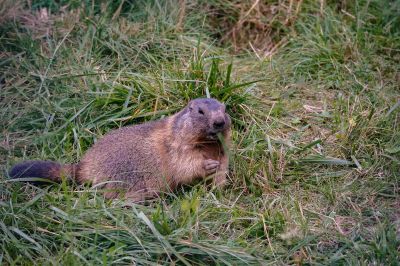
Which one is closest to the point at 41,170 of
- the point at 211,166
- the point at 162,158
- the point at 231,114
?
the point at 162,158

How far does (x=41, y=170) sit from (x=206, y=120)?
1415mm

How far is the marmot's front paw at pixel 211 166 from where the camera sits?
18.6 ft

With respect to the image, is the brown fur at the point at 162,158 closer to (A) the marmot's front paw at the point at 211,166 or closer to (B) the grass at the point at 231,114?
(A) the marmot's front paw at the point at 211,166

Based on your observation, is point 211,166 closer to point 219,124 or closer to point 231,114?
point 219,124

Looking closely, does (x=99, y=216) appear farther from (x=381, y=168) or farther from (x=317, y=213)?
(x=381, y=168)

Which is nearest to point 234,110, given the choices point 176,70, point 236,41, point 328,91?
point 176,70

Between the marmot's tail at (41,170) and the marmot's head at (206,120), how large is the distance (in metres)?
1.08

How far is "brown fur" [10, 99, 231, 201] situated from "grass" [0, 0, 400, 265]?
0.16 meters

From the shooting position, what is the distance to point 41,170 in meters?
5.61

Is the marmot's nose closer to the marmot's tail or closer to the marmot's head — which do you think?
the marmot's head

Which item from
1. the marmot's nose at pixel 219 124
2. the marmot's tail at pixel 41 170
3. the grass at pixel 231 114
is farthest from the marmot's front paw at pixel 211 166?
the marmot's tail at pixel 41 170

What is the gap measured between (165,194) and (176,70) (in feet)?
5.09

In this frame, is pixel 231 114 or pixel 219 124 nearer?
pixel 219 124

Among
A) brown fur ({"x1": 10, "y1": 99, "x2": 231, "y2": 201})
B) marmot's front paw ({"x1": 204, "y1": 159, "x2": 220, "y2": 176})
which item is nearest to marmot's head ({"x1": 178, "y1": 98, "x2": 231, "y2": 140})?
brown fur ({"x1": 10, "y1": 99, "x2": 231, "y2": 201})
